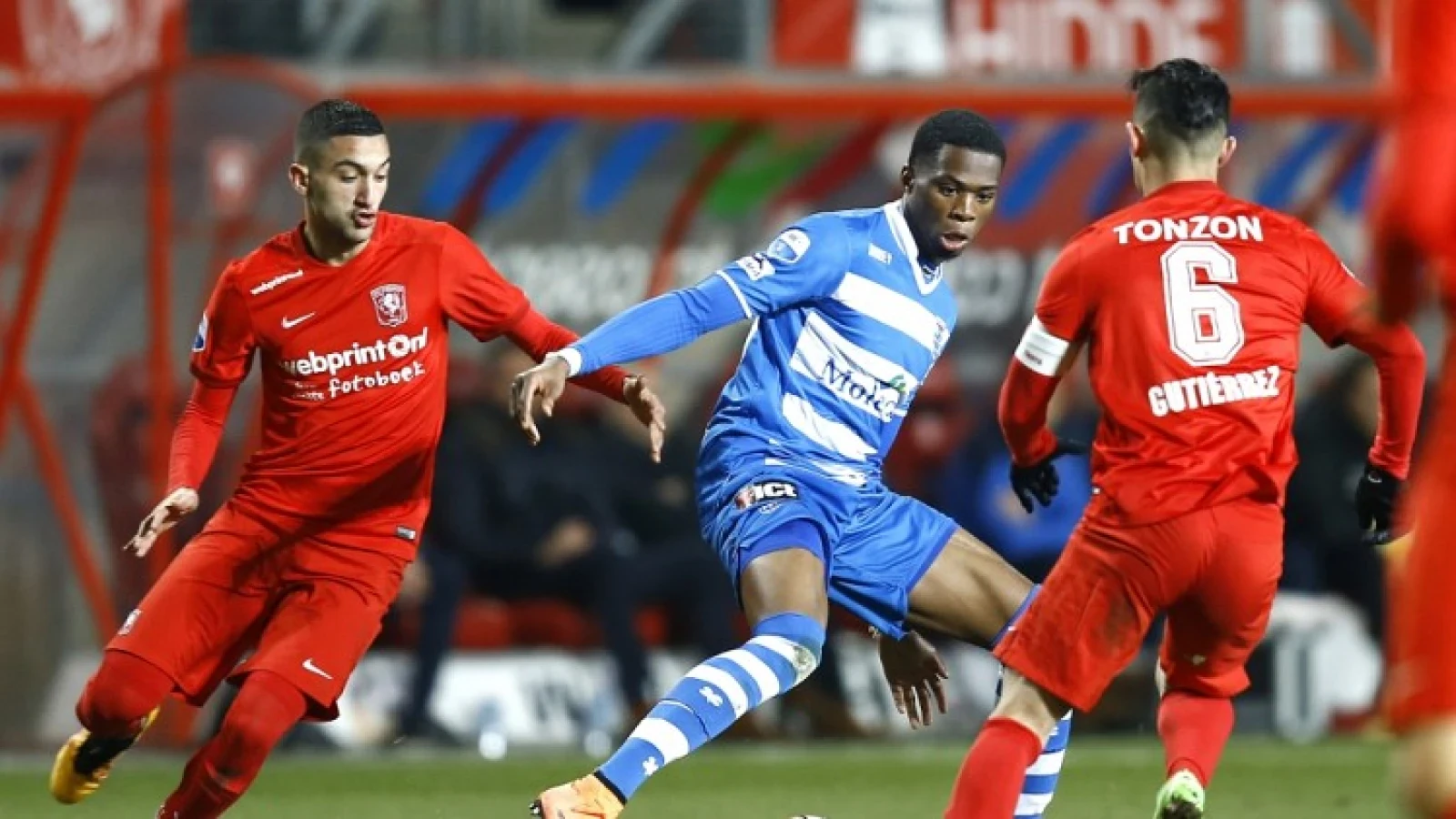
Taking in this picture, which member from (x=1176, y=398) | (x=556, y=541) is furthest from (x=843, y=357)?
(x=556, y=541)

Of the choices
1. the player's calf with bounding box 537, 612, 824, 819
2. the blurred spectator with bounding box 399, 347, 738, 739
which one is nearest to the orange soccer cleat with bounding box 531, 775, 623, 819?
the player's calf with bounding box 537, 612, 824, 819

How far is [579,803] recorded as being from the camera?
19.4 feet

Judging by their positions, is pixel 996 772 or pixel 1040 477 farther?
pixel 1040 477

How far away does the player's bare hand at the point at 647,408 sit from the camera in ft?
20.9

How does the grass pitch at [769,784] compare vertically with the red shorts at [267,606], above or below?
below

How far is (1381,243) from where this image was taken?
155 inches

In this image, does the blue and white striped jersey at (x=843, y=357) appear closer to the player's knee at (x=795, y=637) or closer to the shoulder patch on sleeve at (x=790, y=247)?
the shoulder patch on sleeve at (x=790, y=247)

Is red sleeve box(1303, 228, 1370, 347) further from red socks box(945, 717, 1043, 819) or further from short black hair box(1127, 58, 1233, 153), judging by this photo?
red socks box(945, 717, 1043, 819)

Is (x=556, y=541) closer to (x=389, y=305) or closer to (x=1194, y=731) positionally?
(x=389, y=305)

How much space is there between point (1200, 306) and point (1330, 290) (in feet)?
1.23

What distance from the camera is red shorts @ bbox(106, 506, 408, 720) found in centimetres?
670

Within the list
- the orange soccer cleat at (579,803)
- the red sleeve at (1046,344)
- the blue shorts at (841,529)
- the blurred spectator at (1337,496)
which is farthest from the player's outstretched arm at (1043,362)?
the blurred spectator at (1337,496)

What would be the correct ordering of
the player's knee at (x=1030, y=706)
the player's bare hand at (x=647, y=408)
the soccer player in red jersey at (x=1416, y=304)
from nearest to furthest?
the soccer player in red jersey at (x=1416, y=304) < the player's knee at (x=1030, y=706) < the player's bare hand at (x=647, y=408)

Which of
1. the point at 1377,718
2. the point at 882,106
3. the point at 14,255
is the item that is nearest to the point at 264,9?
the point at 14,255
